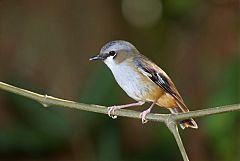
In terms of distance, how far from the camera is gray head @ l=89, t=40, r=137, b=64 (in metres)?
3.09

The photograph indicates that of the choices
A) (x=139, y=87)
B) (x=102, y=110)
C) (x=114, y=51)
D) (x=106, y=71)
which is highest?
(x=106, y=71)

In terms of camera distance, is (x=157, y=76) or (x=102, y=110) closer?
(x=102, y=110)

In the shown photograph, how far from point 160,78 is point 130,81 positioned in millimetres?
146

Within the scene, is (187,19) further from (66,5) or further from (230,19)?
(66,5)

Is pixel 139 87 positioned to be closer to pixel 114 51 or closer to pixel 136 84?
pixel 136 84

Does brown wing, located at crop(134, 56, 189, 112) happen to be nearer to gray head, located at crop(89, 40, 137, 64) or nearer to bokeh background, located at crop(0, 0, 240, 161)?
gray head, located at crop(89, 40, 137, 64)

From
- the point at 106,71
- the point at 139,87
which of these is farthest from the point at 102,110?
the point at 106,71

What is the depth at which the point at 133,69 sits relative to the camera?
10.6 feet

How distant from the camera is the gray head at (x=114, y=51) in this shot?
309 centimetres

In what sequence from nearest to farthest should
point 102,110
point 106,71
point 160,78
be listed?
point 102,110, point 160,78, point 106,71

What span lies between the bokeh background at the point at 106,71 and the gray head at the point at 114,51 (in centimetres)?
102

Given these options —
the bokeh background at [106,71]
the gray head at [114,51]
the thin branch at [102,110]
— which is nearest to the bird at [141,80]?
the gray head at [114,51]

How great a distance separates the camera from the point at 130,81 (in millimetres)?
3154

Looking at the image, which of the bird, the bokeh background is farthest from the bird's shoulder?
the bokeh background
